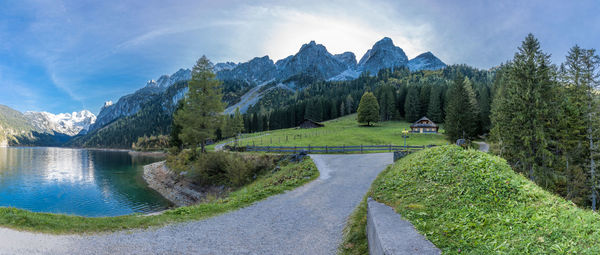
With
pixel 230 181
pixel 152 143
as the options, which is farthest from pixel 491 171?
pixel 152 143

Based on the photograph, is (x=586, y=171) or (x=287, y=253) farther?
(x=586, y=171)

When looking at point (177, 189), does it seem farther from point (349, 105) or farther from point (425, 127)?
point (349, 105)

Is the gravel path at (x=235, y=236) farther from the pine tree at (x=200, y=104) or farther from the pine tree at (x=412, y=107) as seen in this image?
the pine tree at (x=412, y=107)

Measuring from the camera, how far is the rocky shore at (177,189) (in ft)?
101

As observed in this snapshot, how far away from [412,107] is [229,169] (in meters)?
81.9

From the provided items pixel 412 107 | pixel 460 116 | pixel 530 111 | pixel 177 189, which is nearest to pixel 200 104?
pixel 177 189

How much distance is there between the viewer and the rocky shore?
30.7 meters

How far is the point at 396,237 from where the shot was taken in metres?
5.80

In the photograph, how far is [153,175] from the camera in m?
48.8

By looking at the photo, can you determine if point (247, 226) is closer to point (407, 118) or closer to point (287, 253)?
point (287, 253)

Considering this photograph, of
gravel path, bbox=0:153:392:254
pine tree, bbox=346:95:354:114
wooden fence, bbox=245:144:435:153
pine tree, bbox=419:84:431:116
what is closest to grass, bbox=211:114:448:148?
wooden fence, bbox=245:144:435:153

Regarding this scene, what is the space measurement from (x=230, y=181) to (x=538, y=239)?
2764cm

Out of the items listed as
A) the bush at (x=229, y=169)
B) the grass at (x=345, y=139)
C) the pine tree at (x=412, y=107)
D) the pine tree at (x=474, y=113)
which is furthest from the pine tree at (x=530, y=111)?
the pine tree at (x=412, y=107)

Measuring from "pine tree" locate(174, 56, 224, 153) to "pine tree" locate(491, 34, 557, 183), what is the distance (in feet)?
120
